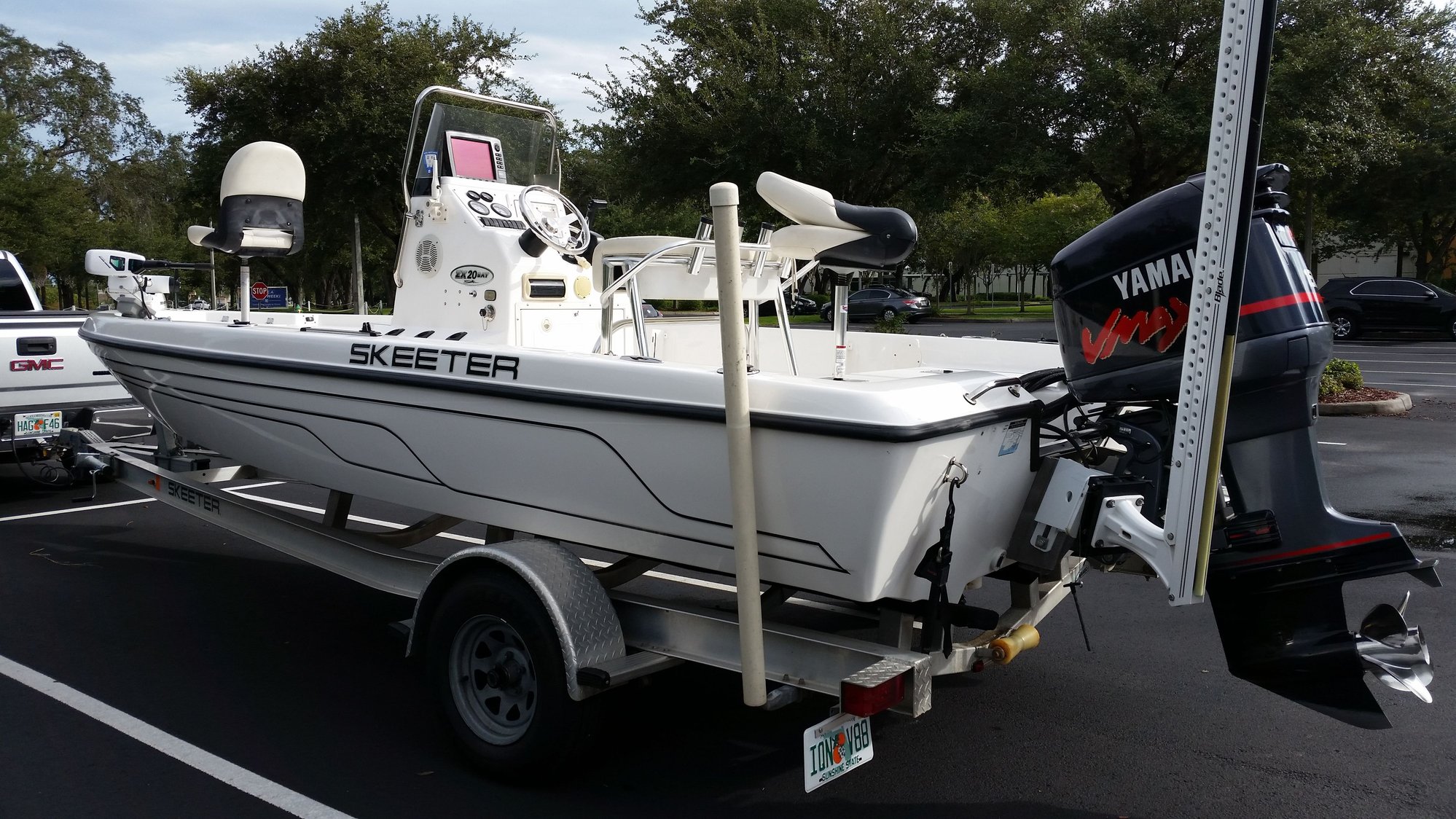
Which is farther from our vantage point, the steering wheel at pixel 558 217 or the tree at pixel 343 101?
the tree at pixel 343 101

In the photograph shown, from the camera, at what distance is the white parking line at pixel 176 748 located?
3.44 metres

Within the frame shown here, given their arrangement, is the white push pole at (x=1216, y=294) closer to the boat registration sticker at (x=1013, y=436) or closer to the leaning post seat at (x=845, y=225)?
the boat registration sticker at (x=1013, y=436)

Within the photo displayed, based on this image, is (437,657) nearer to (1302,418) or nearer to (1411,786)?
(1302,418)

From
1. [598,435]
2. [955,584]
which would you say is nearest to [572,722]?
[598,435]

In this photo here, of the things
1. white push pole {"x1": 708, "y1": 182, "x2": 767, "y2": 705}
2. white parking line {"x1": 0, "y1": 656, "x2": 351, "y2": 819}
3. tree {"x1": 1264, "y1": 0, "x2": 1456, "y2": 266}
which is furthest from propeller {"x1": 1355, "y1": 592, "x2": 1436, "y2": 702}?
tree {"x1": 1264, "y1": 0, "x2": 1456, "y2": 266}

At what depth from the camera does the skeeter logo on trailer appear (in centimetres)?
370

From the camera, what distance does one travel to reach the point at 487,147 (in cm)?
592

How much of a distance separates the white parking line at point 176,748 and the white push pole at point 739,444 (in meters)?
1.45

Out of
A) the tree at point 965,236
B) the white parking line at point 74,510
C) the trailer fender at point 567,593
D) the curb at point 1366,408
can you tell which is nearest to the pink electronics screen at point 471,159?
the trailer fender at point 567,593

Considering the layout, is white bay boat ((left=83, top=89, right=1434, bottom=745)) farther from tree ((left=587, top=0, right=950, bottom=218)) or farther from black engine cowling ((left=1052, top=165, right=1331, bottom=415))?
tree ((left=587, top=0, right=950, bottom=218))

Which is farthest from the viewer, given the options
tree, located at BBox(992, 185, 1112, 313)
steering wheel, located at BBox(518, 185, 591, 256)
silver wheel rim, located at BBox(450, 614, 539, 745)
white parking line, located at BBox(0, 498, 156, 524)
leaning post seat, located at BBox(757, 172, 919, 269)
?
tree, located at BBox(992, 185, 1112, 313)

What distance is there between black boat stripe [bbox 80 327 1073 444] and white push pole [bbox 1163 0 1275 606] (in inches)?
23.4

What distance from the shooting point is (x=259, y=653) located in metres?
4.84

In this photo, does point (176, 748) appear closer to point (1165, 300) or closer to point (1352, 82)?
point (1165, 300)
